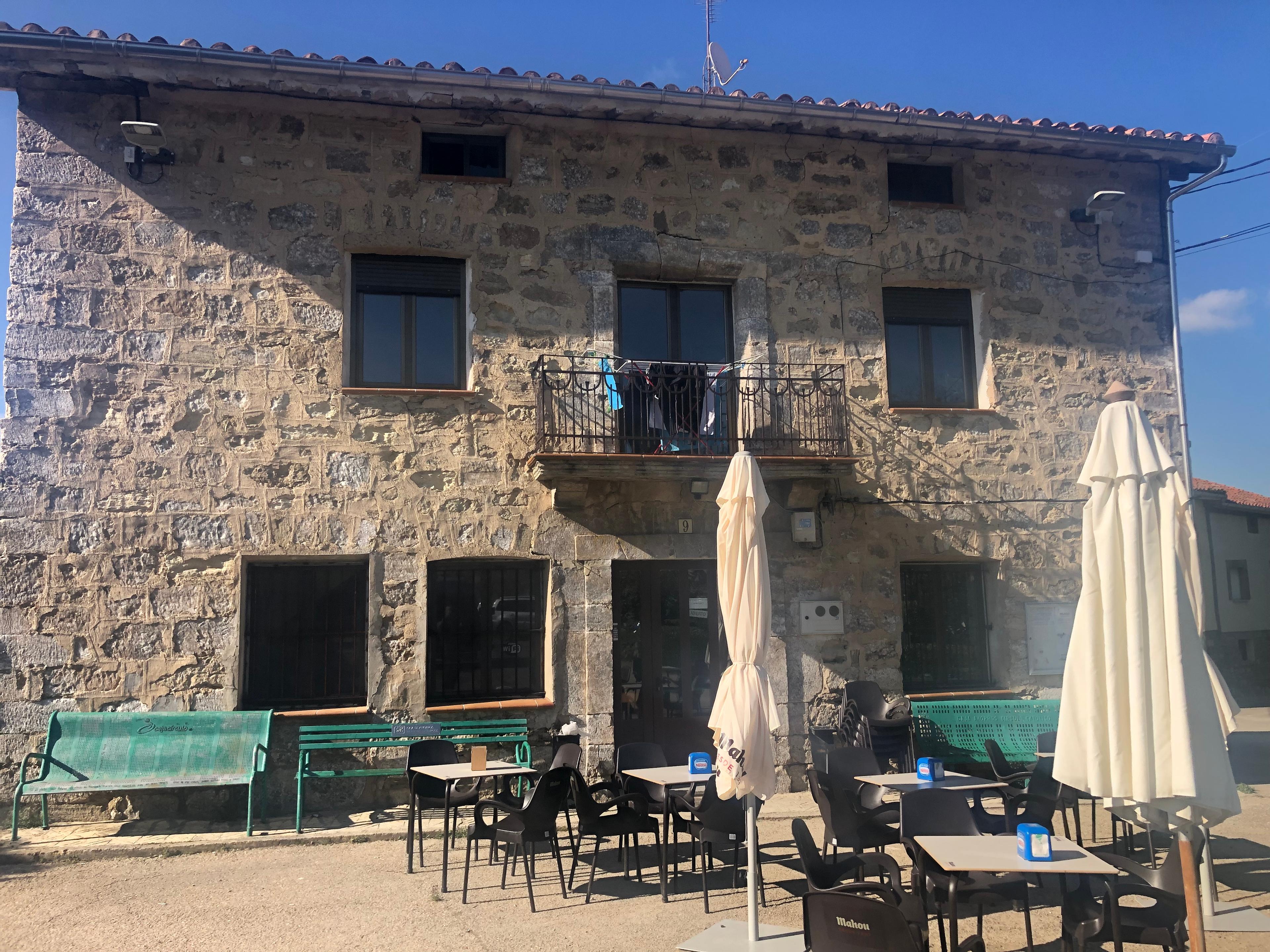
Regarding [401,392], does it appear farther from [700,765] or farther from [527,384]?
[700,765]

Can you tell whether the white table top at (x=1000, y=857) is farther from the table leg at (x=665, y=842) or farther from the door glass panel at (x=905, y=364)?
the door glass panel at (x=905, y=364)

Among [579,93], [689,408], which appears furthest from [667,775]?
[579,93]

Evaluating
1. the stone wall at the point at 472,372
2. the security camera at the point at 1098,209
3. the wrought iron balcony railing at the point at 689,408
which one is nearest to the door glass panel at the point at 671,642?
the stone wall at the point at 472,372

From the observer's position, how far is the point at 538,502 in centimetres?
868

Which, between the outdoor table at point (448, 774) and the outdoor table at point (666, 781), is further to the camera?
the outdoor table at point (448, 774)

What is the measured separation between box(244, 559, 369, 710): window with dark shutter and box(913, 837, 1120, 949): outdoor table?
528 cm

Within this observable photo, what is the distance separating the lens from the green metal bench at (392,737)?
307 inches

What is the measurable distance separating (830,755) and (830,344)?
4428 mm

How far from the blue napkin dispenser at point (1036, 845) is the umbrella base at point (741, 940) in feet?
3.72

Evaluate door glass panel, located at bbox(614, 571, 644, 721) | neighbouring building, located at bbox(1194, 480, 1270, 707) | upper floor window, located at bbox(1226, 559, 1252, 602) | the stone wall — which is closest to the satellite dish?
the stone wall

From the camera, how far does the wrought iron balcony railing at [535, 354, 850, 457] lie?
28.6ft

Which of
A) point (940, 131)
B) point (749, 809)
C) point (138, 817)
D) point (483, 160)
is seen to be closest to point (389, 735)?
point (138, 817)

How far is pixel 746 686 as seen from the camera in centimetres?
498

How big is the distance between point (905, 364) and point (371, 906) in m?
6.85
